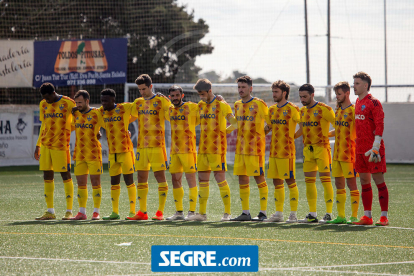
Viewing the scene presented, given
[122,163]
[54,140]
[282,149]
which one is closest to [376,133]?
[282,149]

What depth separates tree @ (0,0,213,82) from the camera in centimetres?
2458

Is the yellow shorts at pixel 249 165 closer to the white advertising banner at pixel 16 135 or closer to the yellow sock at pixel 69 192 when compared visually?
the yellow sock at pixel 69 192

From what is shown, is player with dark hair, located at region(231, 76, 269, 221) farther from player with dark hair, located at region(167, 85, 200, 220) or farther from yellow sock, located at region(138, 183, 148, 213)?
yellow sock, located at region(138, 183, 148, 213)

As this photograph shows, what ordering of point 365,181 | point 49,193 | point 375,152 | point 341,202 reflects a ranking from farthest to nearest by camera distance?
point 49,193 → point 341,202 → point 365,181 → point 375,152

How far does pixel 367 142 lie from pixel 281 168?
1.23 meters

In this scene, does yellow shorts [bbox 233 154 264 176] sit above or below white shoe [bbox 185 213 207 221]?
above

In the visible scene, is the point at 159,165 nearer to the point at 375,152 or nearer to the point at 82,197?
the point at 82,197

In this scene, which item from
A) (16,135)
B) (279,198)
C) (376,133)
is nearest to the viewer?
(376,133)

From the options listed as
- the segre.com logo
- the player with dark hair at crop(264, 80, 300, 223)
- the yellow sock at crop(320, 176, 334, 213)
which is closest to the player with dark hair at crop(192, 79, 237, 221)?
the player with dark hair at crop(264, 80, 300, 223)

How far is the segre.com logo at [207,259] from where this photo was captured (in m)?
4.66

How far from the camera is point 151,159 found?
7.62m

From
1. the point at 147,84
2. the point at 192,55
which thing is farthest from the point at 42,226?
the point at 192,55

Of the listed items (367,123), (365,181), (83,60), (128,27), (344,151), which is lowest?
(365,181)

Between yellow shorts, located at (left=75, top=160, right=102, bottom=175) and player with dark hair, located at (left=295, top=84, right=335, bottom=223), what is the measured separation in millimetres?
3070
